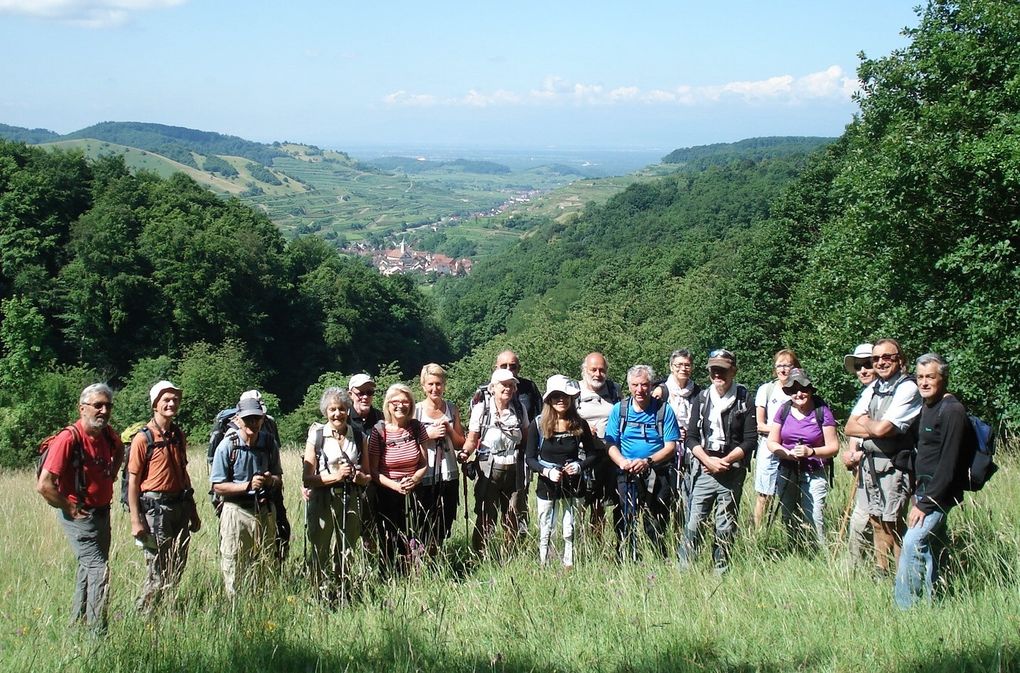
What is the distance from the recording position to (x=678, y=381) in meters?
6.04

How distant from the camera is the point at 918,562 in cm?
404

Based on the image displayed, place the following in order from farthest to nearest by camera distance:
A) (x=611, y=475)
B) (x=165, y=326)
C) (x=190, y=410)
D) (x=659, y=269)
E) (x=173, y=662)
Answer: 1. (x=659, y=269)
2. (x=165, y=326)
3. (x=190, y=410)
4. (x=611, y=475)
5. (x=173, y=662)

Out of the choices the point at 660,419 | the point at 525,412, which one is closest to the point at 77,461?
the point at 525,412

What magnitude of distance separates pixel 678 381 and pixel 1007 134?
27.8 feet

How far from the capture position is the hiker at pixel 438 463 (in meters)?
5.53

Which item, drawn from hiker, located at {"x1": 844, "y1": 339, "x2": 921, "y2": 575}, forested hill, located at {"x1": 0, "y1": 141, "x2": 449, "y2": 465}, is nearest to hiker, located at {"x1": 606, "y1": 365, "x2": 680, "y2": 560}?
hiker, located at {"x1": 844, "y1": 339, "x2": 921, "y2": 575}

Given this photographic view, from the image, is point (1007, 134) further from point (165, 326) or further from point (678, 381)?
point (165, 326)

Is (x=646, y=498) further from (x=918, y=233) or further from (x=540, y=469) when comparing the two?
(x=918, y=233)

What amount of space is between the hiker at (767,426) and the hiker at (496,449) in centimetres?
174

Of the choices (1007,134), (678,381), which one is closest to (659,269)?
(1007,134)

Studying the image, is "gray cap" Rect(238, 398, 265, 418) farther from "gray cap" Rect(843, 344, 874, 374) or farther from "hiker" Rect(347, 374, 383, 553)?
"gray cap" Rect(843, 344, 874, 374)

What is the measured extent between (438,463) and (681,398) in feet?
6.37

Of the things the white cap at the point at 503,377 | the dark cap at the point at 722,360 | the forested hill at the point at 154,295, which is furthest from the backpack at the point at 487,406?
the forested hill at the point at 154,295

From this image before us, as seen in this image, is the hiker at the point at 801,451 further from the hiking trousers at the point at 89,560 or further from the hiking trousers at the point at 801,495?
the hiking trousers at the point at 89,560
